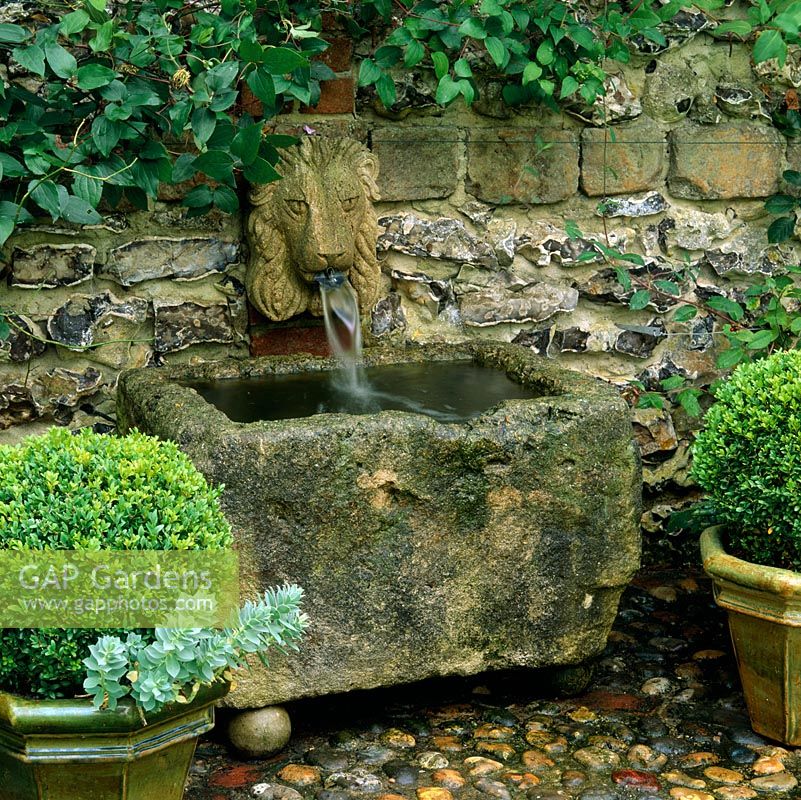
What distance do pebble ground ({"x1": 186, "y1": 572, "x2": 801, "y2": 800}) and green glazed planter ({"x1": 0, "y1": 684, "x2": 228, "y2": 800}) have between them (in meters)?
0.46

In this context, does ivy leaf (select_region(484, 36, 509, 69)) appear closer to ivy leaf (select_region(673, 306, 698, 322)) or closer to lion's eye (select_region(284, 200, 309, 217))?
lion's eye (select_region(284, 200, 309, 217))

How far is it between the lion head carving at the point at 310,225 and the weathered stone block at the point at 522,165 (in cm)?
36

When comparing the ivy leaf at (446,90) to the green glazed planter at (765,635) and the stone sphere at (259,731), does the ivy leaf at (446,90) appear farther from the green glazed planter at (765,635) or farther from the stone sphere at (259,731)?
the stone sphere at (259,731)

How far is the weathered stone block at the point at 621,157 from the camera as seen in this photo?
338 centimetres

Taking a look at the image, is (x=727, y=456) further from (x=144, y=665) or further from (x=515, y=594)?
(x=144, y=665)

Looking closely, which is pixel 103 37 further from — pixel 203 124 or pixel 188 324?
pixel 188 324

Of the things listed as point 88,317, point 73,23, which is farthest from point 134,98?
point 88,317

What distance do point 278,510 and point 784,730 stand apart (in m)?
1.26

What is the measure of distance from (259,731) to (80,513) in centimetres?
83

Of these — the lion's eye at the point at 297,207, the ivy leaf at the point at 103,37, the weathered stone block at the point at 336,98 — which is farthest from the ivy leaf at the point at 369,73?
the ivy leaf at the point at 103,37

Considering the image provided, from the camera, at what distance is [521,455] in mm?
2482

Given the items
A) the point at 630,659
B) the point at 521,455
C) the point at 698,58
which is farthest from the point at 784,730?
the point at 698,58

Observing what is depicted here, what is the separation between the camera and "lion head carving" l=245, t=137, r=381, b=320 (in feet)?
9.70

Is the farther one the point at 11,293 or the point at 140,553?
the point at 11,293
